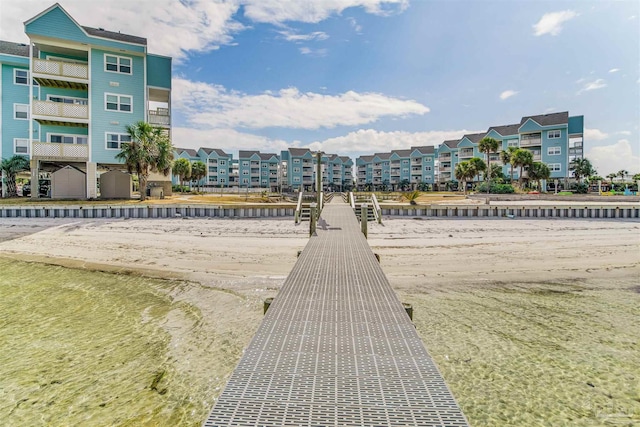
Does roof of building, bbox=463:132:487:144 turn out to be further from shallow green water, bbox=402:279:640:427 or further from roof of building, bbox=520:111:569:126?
shallow green water, bbox=402:279:640:427

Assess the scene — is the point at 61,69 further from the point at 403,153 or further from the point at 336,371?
the point at 403,153

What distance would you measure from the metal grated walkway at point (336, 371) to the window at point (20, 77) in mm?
44870

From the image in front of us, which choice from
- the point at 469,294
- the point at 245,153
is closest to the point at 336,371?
the point at 469,294

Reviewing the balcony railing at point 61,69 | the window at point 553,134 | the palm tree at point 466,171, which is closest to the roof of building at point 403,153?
the window at point 553,134

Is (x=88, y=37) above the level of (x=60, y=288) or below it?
above

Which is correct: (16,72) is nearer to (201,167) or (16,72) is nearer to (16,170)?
(16,170)

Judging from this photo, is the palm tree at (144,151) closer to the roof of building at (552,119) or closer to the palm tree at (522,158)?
the palm tree at (522,158)

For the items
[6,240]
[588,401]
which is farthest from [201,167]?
[588,401]

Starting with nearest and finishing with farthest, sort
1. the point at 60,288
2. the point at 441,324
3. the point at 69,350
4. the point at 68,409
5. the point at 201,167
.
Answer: the point at 68,409
the point at 69,350
the point at 441,324
the point at 60,288
the point at 201,167

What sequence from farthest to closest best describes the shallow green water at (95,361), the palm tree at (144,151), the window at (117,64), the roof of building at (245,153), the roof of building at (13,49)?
1. the roof of building at (245,153)
2. the roof of building at (13,49)
3. the window at (117,64)
4. the palm tree at (144,151)
5. the shallow green water at (95,361)

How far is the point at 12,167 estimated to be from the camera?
32906 mm

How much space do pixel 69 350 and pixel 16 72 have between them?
4310cm

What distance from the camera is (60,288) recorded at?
9984mm

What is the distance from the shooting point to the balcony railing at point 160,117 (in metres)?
34.5
